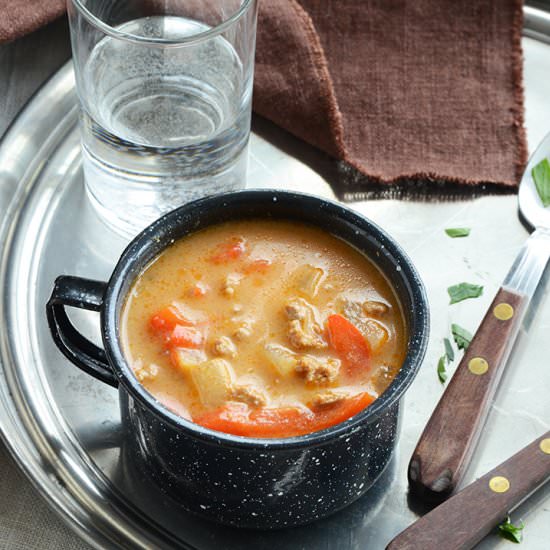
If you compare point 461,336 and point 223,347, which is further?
point 461,336

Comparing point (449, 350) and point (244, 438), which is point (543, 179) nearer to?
point (449, 350)

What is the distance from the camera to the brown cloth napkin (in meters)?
1.54

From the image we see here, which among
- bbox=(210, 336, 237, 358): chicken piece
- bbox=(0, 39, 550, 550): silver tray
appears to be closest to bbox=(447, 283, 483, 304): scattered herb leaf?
bbox=(0, 39, 550, 550): silver tray

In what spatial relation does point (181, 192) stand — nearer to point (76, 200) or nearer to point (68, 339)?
point (76, 200)

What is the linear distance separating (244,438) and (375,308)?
0.23m

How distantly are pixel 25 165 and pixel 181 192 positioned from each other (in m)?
0.24

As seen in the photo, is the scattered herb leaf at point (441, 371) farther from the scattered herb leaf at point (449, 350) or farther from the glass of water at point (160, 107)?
the glass of water at point (160, 107)

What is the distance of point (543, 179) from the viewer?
4.99 feet

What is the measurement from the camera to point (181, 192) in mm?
1461

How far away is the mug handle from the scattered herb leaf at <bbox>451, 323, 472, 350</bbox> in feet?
1.35

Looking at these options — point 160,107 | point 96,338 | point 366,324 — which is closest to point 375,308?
point 366,324

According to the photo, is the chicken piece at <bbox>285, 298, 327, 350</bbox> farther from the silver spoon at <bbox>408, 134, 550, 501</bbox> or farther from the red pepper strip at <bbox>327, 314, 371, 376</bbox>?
the silver spoon at <bbox>408, 134, 550, 501</bbox>

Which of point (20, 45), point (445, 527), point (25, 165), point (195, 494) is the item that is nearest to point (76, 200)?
point (25, 165)

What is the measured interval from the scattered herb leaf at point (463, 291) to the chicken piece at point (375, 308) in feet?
0.79
